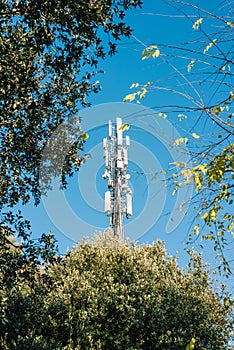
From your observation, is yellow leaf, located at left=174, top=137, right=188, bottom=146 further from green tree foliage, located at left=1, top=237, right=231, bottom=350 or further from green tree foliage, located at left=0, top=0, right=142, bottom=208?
green tree foliage, located at left=1, top=237, right=231, bottom=350

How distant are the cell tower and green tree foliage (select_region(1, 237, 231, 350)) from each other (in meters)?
3.91

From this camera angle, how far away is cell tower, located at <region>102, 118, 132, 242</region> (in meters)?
19.5

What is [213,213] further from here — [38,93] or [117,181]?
[117,181]

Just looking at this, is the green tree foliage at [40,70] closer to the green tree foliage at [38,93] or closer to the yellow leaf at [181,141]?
the green tree foliage at [38,93]

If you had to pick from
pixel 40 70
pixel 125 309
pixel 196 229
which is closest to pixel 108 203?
pixel 125 309

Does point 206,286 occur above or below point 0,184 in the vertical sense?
above

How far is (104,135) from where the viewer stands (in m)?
20.9

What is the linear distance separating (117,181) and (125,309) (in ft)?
27.9

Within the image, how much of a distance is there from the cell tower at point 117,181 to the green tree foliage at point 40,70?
35.8 ft

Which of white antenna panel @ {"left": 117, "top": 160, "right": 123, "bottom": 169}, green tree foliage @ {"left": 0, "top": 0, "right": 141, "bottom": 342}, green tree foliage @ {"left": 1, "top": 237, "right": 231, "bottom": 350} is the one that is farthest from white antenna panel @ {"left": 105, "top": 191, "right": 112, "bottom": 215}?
green tree foliage @ {"left": 0, "top": 0, "right": 141, "bottom": 342}

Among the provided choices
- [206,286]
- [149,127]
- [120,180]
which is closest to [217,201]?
[149,127]

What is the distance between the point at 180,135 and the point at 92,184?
49.6 ft

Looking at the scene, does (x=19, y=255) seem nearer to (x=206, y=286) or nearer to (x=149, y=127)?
(x=149, y=127)

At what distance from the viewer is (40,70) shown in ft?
27.5
